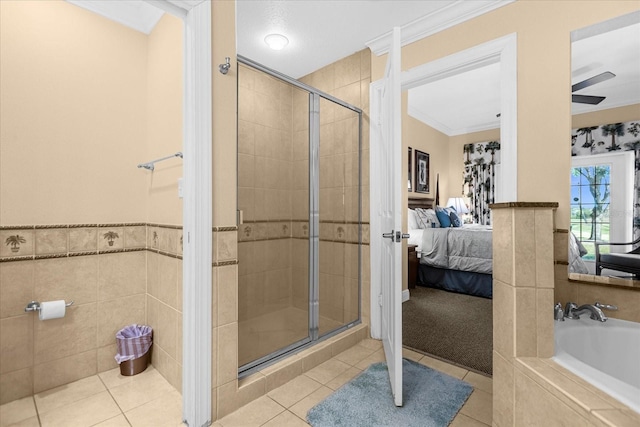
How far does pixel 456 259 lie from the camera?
3992 millimetres

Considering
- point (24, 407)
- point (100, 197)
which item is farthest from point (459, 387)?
point (100, 197)

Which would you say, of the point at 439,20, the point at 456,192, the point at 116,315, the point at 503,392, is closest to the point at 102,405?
the point at 116,315

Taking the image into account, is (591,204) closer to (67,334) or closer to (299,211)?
(299,211)

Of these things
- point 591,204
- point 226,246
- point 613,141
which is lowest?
point 226,246

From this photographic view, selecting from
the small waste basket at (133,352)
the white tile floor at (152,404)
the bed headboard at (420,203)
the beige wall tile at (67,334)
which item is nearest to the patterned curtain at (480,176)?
the bed headboard at (420,203)

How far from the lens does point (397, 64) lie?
1.66m

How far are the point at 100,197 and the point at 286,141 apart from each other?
1377 millimetres

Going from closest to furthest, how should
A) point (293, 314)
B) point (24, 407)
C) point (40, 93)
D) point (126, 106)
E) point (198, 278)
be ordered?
point (198, 278) < point (24, 407) < point (40, 93) < point (126, 106) < point (293, 314)

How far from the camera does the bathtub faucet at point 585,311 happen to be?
160 cm

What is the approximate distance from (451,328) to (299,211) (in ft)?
5.78

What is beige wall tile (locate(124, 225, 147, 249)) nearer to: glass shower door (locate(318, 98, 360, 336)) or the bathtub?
glass shower door (locate(318, 98, 360, 336))

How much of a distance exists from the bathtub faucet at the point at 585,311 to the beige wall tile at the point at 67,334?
284 cm

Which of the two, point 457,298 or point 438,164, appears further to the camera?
point 438,164

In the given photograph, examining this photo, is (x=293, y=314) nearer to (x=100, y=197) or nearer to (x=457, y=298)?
(x=100, y=197)
